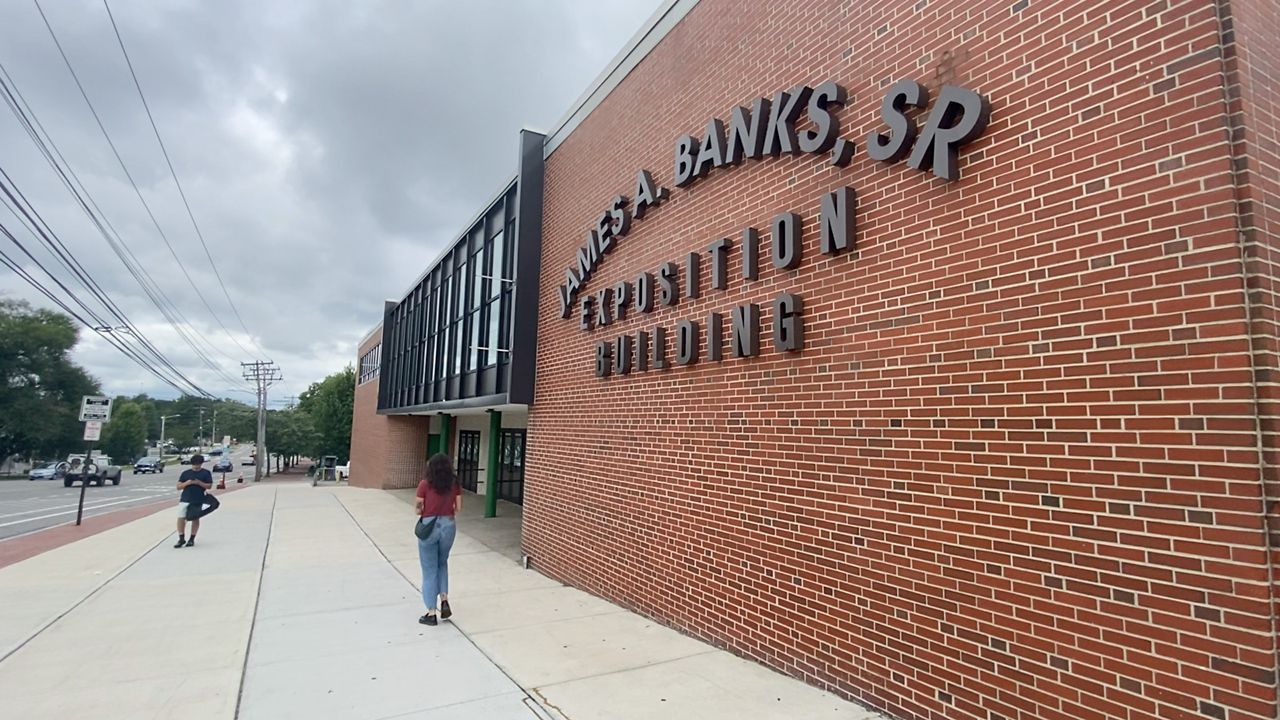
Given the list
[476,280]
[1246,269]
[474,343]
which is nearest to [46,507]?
[474,343]

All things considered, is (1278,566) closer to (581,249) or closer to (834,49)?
(834,49)

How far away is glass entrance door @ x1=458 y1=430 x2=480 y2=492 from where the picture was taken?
70.6ft

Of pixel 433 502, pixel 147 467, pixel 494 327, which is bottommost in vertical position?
pixel 147 467

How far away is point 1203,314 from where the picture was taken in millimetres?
2686

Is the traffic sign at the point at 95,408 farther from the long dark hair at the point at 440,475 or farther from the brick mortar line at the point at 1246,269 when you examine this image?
the brick mortar line at the point at 1246,269

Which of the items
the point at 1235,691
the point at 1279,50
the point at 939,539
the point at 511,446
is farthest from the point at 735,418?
the point at 511,446

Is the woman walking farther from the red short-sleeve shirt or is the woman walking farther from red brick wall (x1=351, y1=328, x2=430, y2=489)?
red brick wall (x1=351, y1=328, x2=430, y2=489)

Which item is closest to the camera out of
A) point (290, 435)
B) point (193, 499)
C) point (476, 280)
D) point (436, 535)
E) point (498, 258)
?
point (436, 535)

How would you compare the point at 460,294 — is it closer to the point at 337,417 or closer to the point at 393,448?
the point at 393,448

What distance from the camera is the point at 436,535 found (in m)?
6.28

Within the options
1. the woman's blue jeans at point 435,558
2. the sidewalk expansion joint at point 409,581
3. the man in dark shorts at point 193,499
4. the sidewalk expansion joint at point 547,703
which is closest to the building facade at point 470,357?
the sidewalk expansion joint at point 409,581

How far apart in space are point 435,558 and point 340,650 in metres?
1.16

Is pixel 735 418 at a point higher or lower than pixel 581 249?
lower

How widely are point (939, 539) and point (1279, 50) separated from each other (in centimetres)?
294
